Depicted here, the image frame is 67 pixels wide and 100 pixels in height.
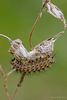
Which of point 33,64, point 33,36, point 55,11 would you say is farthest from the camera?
point 33,36

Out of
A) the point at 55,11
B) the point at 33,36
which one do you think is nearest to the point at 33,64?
the point at 55,11

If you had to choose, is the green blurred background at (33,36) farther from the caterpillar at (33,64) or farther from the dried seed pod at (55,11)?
the dried seed pod at (55,11)

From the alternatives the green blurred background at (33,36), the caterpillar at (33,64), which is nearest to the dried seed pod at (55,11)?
the caterpillar at (33,64)

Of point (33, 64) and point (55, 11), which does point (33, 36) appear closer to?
point (33, 64)

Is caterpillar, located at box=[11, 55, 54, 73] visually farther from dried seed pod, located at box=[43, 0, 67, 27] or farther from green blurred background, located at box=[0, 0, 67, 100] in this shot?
green blurred background, located at box=[0, 0, 67, 100]

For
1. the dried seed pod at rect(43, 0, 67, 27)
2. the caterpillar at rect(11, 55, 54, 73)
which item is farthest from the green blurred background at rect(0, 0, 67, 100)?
the dried seed pod at rect(43, 0, 67, 27)

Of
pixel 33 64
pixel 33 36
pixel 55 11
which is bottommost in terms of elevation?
pixel 33 64
